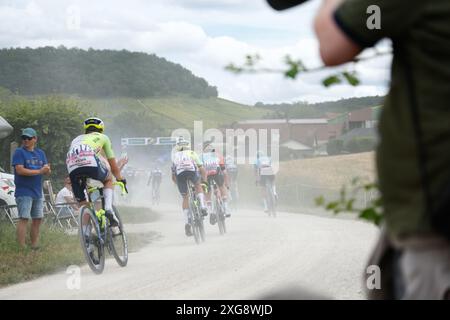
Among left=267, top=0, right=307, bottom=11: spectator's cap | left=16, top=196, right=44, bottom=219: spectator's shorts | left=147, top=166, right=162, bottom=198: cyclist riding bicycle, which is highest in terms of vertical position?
left=267, top=0, right=307, bottom=11: spectator's cap

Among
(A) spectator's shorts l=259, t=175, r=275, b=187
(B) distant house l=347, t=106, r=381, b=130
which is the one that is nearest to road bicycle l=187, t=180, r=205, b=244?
(B) distant house l=347, t=106, r=381, b=130

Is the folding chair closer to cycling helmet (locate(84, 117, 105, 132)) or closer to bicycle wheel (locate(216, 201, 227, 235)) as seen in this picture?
bicycle wheel (locate(216, 201, 227, 235))

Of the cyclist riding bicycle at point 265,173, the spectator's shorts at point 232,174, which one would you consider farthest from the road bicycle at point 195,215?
the spectator's shorts at point 232,174

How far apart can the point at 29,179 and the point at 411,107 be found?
471 inches

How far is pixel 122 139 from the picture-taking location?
3575cm

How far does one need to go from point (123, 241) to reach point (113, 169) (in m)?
1.07

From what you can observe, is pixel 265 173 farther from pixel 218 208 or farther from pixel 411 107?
pixel 411 107

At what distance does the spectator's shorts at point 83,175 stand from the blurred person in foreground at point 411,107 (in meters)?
9.36

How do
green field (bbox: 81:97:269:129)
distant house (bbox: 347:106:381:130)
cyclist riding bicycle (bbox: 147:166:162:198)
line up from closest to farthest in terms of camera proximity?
distant house (bbox: 347:106:381:130) → green field (bbox: 81:97:269:129) → cyclist riding bicycle (bbox: 147:166:162:198)

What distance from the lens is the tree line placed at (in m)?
22.6

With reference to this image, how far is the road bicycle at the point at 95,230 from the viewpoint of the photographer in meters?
11.0

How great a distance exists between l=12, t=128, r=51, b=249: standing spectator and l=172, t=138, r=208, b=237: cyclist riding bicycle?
3360 millimetres

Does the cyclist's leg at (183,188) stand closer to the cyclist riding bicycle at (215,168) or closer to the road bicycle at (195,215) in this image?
the road bicycle at (195,215)

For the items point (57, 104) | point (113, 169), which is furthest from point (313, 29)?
point (57, 104)
